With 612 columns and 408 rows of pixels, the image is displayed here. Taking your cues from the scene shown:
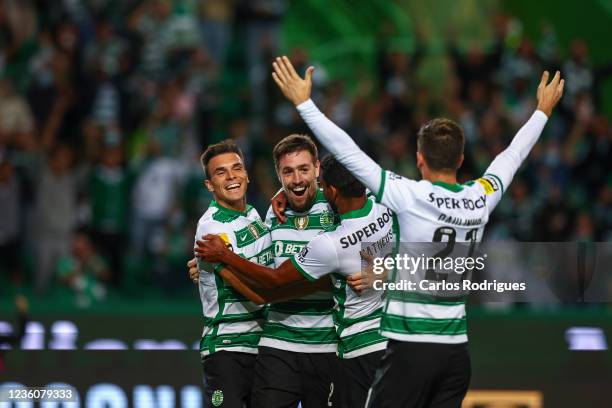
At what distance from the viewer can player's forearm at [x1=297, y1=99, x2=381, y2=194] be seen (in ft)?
19.1

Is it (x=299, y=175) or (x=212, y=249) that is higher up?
(x=299, y=175)

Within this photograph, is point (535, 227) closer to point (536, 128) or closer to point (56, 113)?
point (56, 113)

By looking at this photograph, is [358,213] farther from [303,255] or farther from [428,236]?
[428,236]

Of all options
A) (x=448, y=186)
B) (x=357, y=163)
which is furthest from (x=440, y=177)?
(x=357, y=163)

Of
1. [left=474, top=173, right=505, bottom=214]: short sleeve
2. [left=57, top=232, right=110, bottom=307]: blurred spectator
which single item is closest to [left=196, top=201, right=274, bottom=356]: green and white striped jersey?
[left=474, top=173, right=505, bottom=214]: short sleeve

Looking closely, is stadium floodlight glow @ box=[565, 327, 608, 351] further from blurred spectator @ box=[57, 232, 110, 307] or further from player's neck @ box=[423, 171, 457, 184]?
blurred spectator @ box=[57, 232, 110, 307]

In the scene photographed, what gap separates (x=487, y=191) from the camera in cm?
624

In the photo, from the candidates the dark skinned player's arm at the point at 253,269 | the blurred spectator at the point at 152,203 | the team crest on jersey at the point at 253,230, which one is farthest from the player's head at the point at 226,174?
the blurred spectator at the point at 152,203

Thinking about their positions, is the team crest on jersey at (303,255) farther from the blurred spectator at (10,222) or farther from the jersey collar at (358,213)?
the blurred spectator at (10,222)

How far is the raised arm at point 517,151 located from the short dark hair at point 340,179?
0.76 metres

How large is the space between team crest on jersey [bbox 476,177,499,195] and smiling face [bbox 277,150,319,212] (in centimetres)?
120

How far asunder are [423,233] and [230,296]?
4.89ft

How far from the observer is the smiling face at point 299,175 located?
7020 mm

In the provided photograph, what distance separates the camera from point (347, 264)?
264 inches
